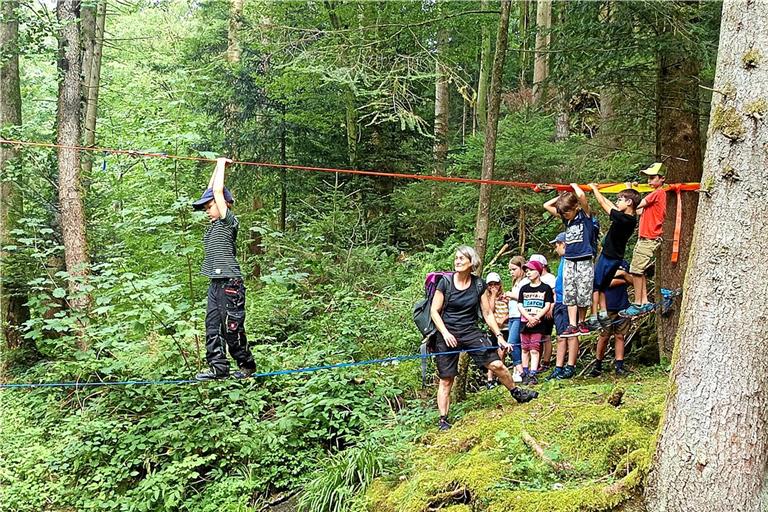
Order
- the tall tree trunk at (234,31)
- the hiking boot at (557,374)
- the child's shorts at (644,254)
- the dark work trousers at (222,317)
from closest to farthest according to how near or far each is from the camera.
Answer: the dark work trousers at (222,317)
the child's shorts at (644,254)
the hiking boot at (557,374)
the tall tree trunk at (234,31)

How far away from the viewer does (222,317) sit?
496cm

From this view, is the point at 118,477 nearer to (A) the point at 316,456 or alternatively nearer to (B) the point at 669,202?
(A) the point at 316,456

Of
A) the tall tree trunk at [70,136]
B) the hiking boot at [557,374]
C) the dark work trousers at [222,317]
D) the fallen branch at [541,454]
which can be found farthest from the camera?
the tall tree trunk at [70,136]

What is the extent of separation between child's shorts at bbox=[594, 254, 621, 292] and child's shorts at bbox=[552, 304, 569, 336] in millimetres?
394

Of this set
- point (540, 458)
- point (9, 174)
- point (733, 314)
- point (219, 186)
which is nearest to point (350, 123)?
point (9, 174)

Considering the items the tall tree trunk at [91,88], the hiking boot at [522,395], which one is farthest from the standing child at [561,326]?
the tall tree trunk at [91,88]

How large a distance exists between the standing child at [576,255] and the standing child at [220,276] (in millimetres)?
2892

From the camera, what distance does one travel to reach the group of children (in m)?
5.21

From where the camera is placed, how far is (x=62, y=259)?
32.1ft

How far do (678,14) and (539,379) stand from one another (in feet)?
12.3

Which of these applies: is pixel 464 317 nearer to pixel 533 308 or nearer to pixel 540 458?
pixel 533 308

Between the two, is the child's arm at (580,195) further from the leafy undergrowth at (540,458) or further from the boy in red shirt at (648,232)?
the leafy undergrowth at (540,458)

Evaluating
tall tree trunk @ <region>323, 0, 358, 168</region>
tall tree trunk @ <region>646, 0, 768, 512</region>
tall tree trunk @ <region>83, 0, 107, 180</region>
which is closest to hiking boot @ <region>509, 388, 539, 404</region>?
tall tree trunk @ <region>646, 0, 768, 512</region>

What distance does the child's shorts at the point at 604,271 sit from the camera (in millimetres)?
5535
